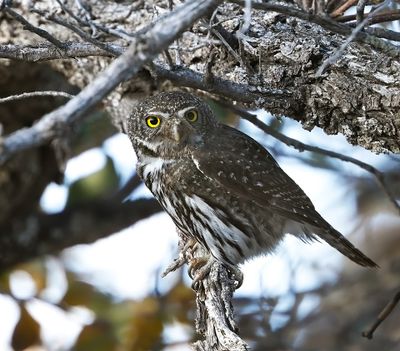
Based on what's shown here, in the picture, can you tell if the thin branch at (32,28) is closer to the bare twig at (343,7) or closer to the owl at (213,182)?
the owl at (213,182)

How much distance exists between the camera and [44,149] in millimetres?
6008

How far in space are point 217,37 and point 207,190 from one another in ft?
2.76

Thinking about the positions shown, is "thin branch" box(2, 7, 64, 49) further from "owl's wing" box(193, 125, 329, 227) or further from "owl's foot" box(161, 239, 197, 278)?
"owl's foot" box(161, 239, 197, 278)

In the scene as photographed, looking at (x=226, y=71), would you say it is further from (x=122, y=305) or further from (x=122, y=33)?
(x=122, y=305)

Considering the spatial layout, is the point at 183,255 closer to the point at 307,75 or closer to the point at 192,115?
the point at 192,115

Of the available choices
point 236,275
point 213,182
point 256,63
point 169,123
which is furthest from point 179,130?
point 236,275

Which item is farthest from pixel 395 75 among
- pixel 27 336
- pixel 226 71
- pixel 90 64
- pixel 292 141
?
pixel 27 336

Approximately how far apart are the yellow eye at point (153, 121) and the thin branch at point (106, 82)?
6.52 ft

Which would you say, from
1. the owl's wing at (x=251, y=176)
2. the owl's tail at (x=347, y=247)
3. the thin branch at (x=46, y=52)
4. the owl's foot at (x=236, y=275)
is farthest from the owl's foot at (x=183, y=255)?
the thin branch at (x=46, y=52)

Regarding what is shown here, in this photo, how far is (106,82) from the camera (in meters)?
2.14

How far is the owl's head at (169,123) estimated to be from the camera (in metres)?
4.30

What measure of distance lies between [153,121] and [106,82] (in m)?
2.24

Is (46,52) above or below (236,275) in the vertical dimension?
above

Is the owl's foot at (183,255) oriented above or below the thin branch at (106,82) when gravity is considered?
below
